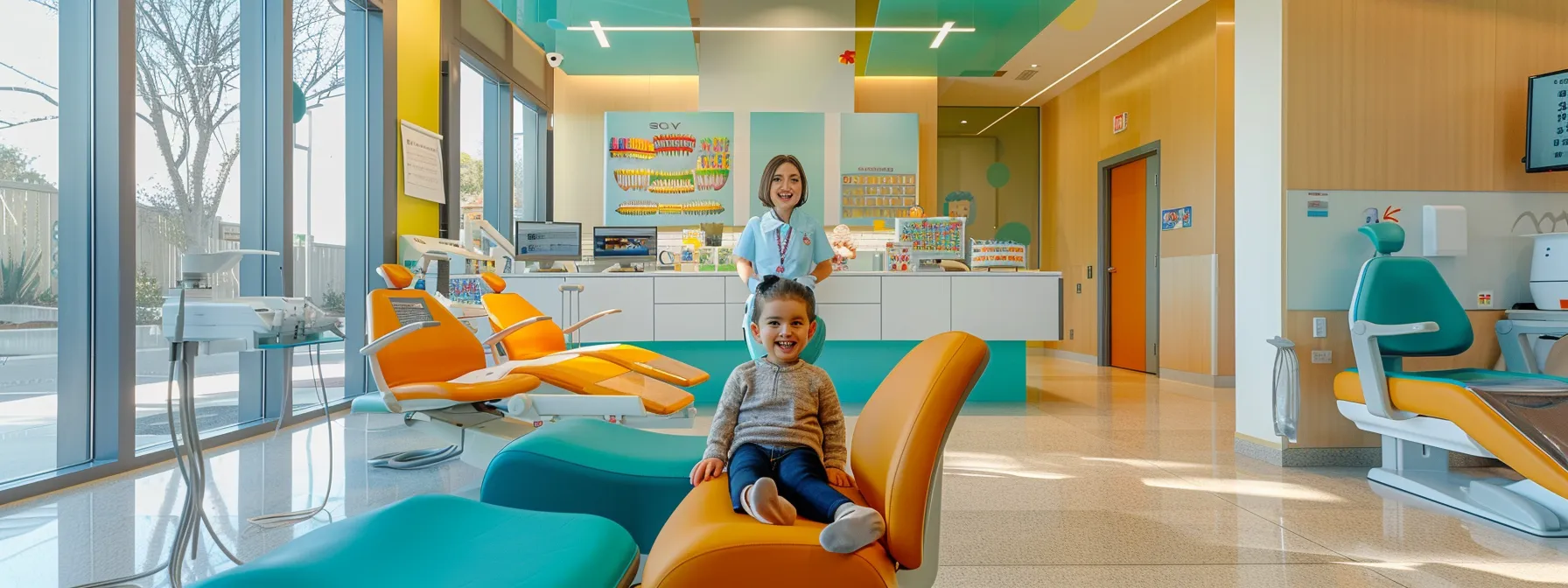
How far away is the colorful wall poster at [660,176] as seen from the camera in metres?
7.74

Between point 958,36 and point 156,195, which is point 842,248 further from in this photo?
point 156,195

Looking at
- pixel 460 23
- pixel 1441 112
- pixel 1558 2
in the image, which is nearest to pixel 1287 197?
pixel 1441 112

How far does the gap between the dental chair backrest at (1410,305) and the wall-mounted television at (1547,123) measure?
0.82m

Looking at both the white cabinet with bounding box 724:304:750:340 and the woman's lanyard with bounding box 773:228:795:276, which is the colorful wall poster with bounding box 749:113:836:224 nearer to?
the white cabinet with bounding box 724:304:750:340

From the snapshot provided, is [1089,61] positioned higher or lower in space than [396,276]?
higher

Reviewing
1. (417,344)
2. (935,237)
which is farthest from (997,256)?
(417,344)

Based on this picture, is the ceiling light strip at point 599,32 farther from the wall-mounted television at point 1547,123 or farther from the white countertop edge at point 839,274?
the wall-mounted television at point 1547,123

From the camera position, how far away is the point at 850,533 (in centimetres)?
133

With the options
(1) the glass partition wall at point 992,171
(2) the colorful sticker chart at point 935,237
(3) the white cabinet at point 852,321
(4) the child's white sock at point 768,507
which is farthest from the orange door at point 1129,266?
(4) the child's white sock at point 768,507

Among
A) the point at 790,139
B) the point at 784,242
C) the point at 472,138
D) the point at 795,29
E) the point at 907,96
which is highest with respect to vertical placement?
the point at 795,29

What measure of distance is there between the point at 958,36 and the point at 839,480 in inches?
227

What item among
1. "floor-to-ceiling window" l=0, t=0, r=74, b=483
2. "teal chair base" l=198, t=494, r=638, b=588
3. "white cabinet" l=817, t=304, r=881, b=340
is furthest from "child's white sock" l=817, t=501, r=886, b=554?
"white cabinet" l=817, t=304, r=881, b=340

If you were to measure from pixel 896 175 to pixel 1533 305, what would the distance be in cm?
487

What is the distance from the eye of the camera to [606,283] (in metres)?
5.76
